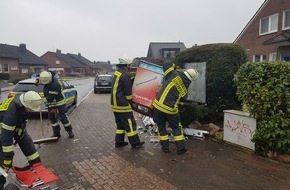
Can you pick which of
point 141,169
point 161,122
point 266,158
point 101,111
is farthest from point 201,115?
point 101,111

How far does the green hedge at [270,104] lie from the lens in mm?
4984

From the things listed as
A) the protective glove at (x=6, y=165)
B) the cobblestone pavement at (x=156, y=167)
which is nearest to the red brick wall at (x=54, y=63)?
the cobblestone pavement at (x=156, y=167)

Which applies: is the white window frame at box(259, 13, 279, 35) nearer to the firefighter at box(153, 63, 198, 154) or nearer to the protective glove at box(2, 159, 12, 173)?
the firefighter at box(153, 63, 198, 154)

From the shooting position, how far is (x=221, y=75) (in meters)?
7.03

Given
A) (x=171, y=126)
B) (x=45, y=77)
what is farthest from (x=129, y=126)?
(x=45, y=77)

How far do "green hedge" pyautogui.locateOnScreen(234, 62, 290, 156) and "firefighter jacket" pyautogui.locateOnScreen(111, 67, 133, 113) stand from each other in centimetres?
250

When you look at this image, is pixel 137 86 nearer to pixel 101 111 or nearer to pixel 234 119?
pixel 234 119

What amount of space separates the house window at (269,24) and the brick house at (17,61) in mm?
38509

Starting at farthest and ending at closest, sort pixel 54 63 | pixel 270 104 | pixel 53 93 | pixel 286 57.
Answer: pixel 54 63, pixel 286 57, pixel 53 93, pixel 270 104

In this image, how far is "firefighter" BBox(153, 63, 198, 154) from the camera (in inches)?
221

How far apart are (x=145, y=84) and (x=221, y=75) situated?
6.69ft

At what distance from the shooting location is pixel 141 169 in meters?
4.88

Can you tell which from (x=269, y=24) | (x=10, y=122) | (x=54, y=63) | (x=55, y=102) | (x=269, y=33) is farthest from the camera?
(x=54, y=63)

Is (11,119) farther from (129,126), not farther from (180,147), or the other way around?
(180,147)
